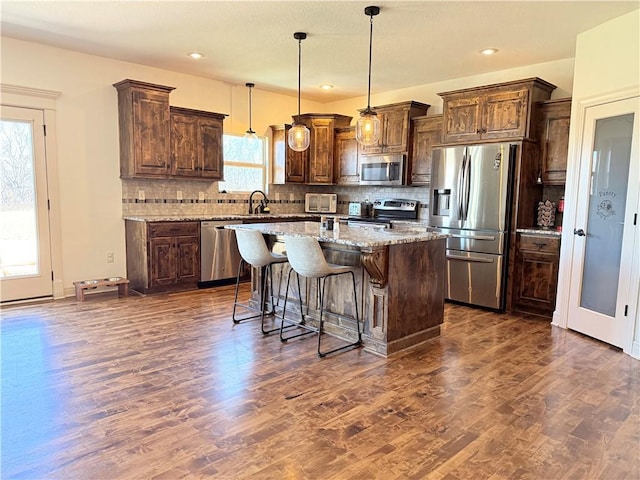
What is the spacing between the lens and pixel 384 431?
231 centimetres

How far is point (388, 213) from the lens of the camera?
6.36m

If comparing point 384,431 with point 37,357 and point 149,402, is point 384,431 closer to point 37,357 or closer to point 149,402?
point 149,402

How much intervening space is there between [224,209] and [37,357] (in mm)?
3533

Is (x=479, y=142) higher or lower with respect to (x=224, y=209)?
higher

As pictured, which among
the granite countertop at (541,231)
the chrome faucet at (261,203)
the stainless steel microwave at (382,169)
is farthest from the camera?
the chrome faucet at (261,203)

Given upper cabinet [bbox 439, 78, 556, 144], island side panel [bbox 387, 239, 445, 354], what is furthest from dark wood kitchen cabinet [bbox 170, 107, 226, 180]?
island side panel [bbox 387, 239, 445, 354]

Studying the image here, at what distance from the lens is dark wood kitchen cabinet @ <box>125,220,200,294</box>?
5113 millimetres

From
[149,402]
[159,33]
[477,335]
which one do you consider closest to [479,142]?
[477,335]

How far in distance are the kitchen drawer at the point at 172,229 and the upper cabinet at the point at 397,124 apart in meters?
2.78

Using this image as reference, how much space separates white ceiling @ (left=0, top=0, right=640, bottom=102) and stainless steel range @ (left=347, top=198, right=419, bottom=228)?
67.2 inches

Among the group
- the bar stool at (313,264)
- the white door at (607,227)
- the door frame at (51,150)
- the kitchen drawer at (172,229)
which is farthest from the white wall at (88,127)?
the bar stool at (313,264)

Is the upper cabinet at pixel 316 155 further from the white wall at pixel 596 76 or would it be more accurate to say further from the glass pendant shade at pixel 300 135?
the white wall at pixel 596 76

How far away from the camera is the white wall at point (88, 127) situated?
15.6 feet

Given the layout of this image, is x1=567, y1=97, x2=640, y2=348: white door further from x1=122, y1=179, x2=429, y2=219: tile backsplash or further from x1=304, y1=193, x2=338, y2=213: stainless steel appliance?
x1=304, y1=193, x2=338, y2=213: stainless steel appliance
